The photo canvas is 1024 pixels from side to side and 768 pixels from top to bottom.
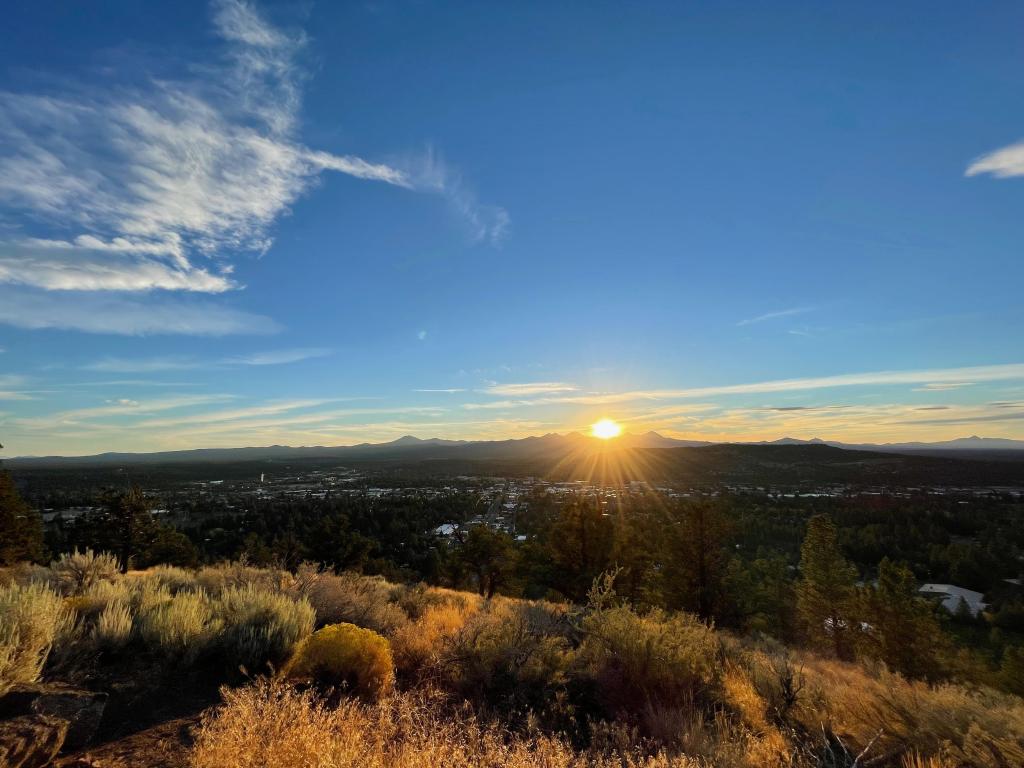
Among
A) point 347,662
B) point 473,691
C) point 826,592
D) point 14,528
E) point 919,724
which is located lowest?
point 826,592

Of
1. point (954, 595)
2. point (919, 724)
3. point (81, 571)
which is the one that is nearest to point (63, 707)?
point (81, 571)

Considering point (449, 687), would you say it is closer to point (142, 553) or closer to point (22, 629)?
point (22, 629)

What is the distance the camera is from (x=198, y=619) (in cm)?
696

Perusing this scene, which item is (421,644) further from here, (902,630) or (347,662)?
(902,630)

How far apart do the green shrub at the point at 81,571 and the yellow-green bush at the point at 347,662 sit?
6.20m

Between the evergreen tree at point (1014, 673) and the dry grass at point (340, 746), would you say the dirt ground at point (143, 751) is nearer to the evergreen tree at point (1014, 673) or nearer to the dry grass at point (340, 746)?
the dry grass at point (340, 746)

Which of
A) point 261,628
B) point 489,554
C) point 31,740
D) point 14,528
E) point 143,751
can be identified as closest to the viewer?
point 31,740

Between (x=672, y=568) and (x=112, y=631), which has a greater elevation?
(x=112, y=631)

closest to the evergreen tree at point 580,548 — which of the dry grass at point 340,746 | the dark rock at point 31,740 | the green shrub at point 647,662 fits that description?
the green shrub at point 647,662

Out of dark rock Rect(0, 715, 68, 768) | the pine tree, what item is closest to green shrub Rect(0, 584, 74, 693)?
dark rock Rect(0, 715, 68, 768)

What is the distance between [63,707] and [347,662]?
9.49 feet

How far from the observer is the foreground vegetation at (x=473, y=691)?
171 inches

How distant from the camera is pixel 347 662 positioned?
6590 mm

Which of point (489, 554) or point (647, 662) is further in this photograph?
point (489, 554)
